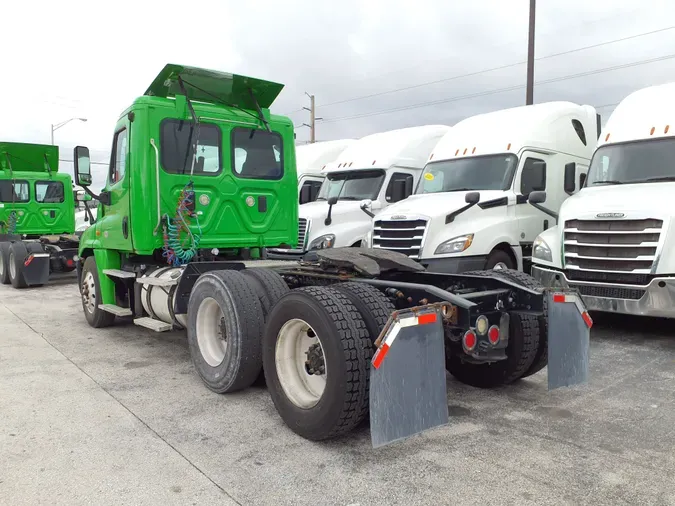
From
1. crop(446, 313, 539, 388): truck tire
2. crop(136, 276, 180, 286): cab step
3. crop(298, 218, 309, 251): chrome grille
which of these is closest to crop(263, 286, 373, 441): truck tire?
crop(446, 313, 539, 388): truck tire

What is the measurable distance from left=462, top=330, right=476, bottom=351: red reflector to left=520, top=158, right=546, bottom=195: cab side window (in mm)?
5704

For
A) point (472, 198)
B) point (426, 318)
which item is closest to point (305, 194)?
point (472, 198)

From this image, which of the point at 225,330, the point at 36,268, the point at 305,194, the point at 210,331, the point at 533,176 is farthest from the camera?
the point at 305,194

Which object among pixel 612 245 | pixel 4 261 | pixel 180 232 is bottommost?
pixel 4 261

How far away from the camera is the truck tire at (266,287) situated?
4715mm

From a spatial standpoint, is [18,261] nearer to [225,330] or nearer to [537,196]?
[225,330]

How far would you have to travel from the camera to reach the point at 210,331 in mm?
5156

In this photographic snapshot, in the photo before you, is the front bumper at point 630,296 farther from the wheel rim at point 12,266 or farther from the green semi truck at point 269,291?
the wheel rim at point 12,266

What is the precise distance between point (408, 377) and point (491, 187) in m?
6.27

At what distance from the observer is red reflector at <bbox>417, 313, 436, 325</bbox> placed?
332 cm

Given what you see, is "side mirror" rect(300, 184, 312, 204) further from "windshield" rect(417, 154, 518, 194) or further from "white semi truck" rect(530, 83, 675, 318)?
"white semi truck" rect(530, 83, 675, 318)

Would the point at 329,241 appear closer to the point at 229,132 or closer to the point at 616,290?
the point at 229,132

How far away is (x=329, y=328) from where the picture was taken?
3.49m

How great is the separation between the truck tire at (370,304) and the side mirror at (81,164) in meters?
→ 4.37
